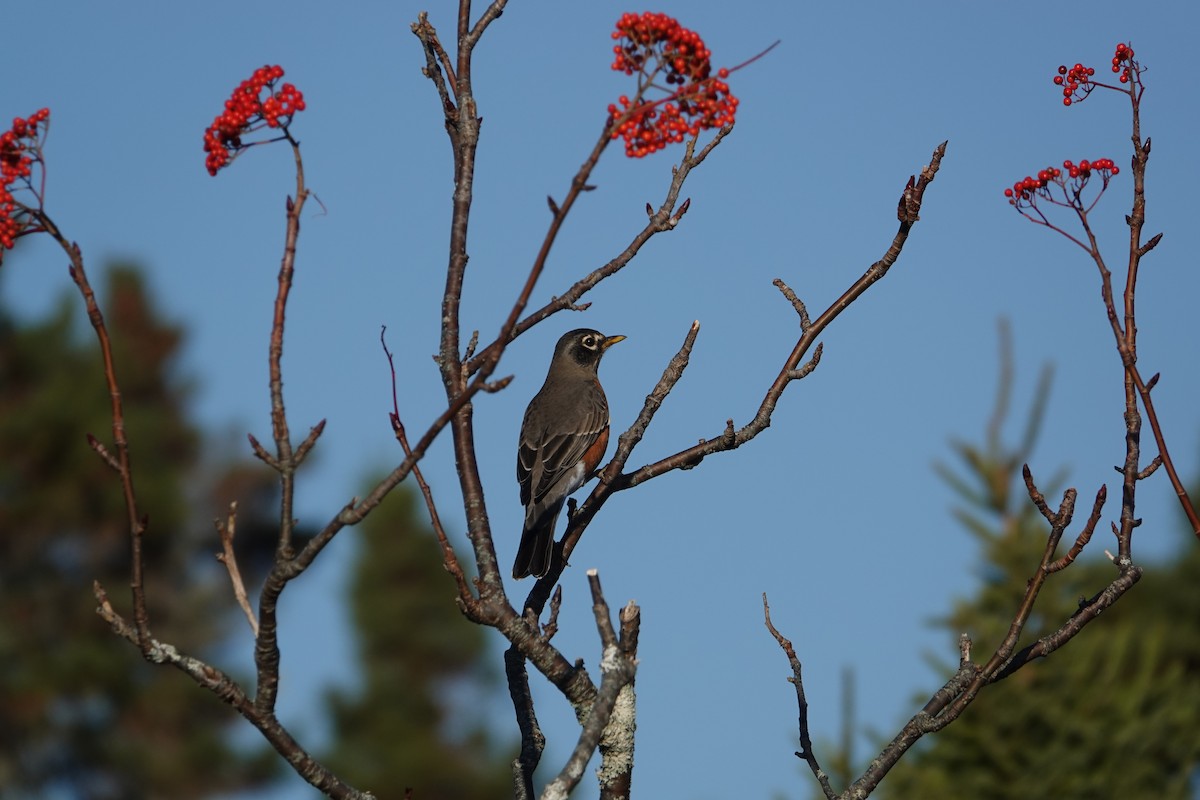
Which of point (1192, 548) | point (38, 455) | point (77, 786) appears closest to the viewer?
point (1192, 548)

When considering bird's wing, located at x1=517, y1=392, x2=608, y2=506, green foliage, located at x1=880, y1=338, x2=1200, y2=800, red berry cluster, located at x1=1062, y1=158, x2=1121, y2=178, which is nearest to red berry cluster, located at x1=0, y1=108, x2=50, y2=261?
red berry cluster, located at x1=1062, y1=158, x2=1121, y2=178

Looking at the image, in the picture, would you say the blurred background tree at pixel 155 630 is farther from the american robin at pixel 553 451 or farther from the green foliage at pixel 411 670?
the american robin at pixel 553 451

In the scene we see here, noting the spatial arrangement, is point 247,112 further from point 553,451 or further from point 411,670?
point 411,670

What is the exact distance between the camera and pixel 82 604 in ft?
132

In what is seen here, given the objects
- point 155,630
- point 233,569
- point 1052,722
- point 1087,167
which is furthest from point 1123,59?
point 155,630

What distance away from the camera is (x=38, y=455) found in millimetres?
40000

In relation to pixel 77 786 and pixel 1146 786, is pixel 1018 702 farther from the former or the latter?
pixel 77 786

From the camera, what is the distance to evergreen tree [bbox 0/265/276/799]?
37406 millimetres

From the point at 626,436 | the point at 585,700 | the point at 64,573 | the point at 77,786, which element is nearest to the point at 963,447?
the point at 626,436

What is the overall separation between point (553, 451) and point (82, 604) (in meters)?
34.8

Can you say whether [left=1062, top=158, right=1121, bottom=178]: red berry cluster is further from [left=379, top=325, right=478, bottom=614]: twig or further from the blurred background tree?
the blurred background tree

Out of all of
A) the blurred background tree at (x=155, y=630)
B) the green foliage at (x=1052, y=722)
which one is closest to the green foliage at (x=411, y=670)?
the blurred background tree at (x=155, y=630)

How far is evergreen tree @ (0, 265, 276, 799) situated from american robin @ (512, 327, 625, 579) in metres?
28.7

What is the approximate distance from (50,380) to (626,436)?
127ft
